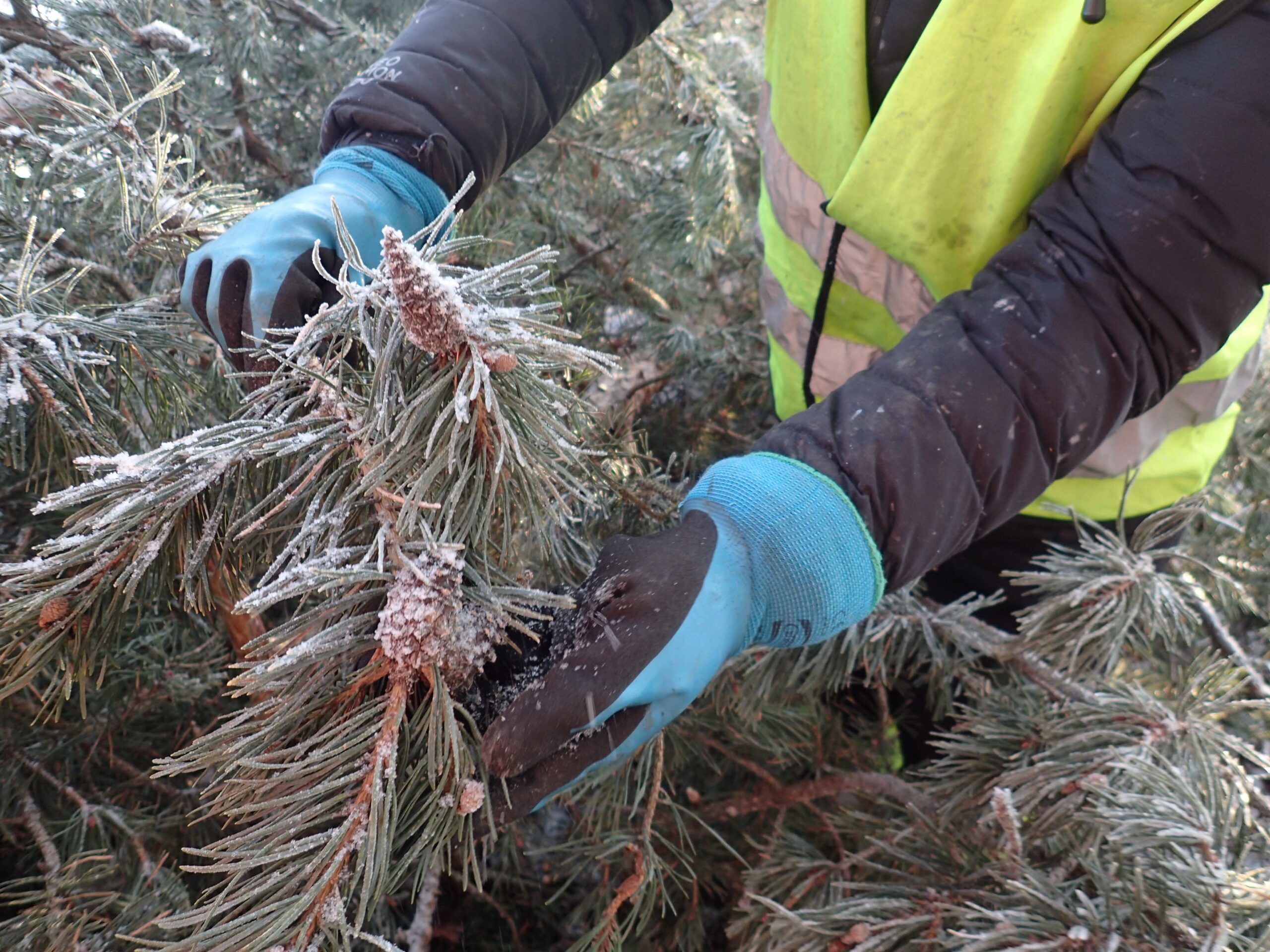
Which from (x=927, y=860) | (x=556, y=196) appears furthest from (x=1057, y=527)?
(x=556, y=196)

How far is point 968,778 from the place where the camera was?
32.8 inches

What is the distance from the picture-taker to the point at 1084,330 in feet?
2.10

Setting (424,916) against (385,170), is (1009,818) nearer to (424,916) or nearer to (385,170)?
(424,916)

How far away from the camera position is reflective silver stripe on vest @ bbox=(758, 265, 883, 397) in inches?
41.2

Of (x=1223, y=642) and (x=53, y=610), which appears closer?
(x=53, y=610)

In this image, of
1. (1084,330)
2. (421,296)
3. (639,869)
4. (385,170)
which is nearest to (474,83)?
A: (385,170)

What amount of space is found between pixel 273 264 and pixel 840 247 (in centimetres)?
66

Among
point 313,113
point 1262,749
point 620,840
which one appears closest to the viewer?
point 620,840

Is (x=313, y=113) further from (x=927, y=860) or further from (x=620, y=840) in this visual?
(x=927, y=860)

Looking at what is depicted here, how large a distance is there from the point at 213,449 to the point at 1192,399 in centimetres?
106

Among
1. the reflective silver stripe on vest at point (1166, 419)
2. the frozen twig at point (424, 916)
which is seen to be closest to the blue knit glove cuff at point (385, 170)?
the frozen twig at point (424, 916)

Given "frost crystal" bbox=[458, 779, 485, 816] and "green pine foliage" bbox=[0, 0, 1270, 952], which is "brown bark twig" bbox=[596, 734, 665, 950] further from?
"frost crystal" bbox=[458, 779, 485, 816]

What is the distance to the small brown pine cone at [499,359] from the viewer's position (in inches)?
17.2

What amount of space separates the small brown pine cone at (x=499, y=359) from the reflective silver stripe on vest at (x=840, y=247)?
2.10ft
